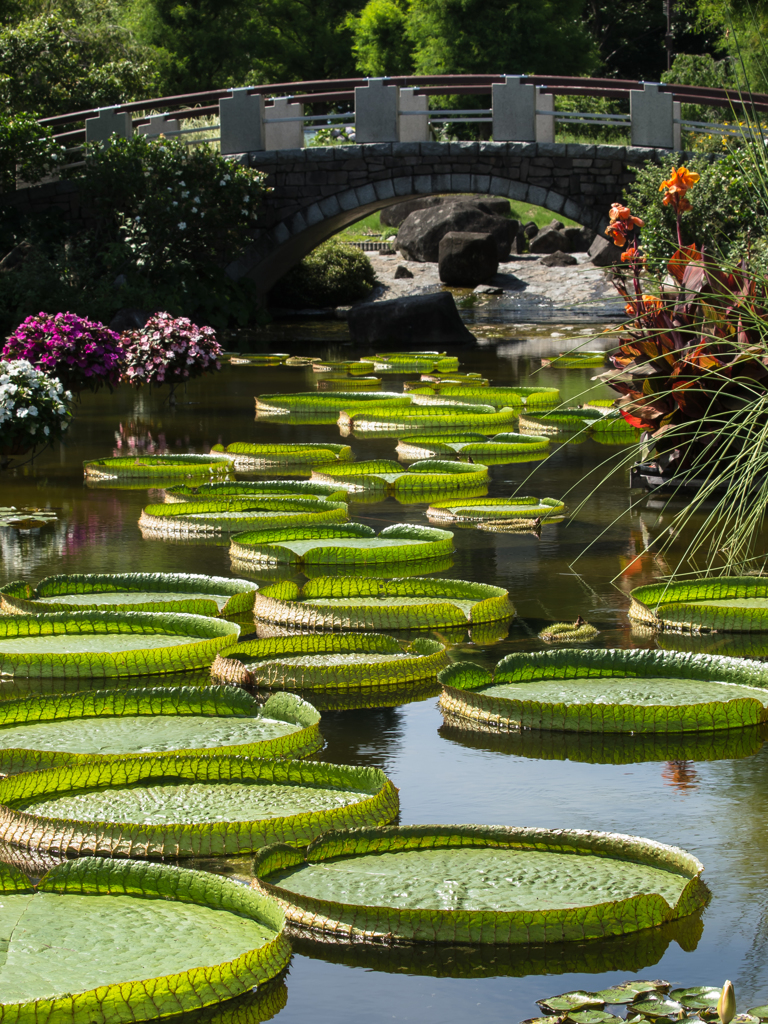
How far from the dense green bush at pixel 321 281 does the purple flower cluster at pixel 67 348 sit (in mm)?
16279

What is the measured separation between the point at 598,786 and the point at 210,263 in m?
18.4

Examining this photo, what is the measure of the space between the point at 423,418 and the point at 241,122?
43.7 ft

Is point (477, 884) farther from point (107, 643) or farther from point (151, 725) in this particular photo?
point (107, 643)

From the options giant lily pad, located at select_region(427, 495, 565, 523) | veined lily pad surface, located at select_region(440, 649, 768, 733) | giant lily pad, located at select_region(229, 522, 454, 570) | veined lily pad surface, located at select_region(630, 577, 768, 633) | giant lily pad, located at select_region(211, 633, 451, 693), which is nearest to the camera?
veined lily pad surface, located at select_region(440, 649, 768, 733)

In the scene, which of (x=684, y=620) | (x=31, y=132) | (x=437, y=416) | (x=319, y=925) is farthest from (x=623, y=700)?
(x=31, y=132)

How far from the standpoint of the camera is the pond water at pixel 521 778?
2.24 metres

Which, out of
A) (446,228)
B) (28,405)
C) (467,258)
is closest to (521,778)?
(28,405)

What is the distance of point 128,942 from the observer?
223cm

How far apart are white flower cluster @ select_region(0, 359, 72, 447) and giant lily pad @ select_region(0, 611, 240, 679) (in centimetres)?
338

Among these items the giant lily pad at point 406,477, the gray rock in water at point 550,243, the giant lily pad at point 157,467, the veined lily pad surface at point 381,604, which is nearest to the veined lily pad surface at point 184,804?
the veined lily pad surface at point 381,604

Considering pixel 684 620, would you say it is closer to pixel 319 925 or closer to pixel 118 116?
pixel 319 925

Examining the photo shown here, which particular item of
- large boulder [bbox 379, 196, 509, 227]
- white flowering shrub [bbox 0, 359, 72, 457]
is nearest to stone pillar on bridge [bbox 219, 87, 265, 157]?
large boulder [bbox 379, 196, 509, 227]

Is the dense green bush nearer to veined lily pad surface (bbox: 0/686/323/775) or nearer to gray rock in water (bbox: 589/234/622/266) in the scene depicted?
gray rock in water (bbox: 589/234/622/266)

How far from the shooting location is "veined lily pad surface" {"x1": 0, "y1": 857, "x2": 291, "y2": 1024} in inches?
80.0
